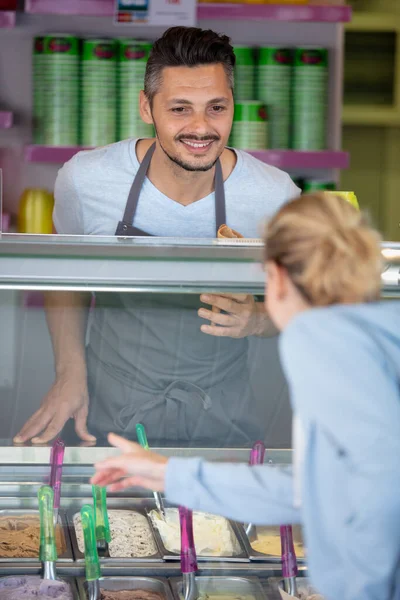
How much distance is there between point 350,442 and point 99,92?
258 centimetres

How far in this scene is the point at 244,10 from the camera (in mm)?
3355

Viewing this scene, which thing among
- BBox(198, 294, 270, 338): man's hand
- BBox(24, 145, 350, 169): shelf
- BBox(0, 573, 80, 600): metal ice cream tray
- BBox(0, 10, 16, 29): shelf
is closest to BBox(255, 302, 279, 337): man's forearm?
BBox(198, 294, 270, 338): man's hand

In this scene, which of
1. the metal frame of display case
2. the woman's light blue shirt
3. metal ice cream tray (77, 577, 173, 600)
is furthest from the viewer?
metal ice cream tray (77, 577, 173, 600)

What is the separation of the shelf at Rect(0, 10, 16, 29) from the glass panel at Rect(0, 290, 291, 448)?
1.88 meters

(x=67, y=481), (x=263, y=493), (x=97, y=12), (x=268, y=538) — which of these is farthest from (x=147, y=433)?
(x=97, y=12)

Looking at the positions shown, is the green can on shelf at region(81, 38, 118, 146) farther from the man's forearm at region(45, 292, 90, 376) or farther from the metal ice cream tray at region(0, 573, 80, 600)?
the metal ice cream tray at region(0, 573, 80, 600)

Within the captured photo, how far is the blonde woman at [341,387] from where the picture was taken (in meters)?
0.87

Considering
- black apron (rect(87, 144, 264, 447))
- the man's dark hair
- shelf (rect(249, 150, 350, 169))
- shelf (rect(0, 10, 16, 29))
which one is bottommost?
black apron (rect(87, 144, 264, 447))

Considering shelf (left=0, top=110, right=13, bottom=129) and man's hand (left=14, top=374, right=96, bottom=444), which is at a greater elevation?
shelf (left=0, top=110, right=13, bottom=129)

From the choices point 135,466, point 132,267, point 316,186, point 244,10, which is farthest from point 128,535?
point 244,10

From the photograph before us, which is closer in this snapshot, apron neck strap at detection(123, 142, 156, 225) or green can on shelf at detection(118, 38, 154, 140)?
apron neck strap at detection(123, 142, 156, 225)

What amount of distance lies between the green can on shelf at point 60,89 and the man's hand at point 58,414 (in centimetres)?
165

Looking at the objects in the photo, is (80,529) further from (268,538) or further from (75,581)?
(268,538)

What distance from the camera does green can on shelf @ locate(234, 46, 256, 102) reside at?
10.8ft
